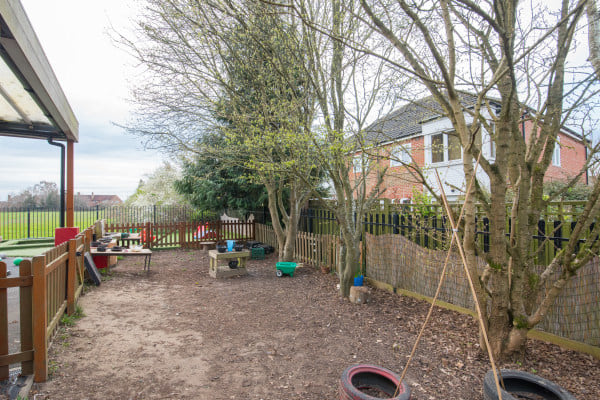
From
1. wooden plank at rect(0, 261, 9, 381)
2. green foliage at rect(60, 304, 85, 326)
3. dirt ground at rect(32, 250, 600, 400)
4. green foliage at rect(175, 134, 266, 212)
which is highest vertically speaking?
green foliage at rect(175, 134, 266, 212)

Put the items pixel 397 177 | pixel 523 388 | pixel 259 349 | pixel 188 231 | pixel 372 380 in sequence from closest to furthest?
pixel 523 388
pixel 372 380
pixel 259 349
pixel 397 177
pixel 188 231

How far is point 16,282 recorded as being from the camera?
119 inches

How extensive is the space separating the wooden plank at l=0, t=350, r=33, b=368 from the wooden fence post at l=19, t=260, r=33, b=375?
47mm

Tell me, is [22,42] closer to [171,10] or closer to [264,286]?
[171,10]

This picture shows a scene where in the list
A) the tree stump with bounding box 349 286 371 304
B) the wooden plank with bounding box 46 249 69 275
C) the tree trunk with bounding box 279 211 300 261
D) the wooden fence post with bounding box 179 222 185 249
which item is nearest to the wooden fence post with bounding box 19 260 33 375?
the wooden plank with bounding box 46 249 69 275

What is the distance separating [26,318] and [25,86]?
2595mm

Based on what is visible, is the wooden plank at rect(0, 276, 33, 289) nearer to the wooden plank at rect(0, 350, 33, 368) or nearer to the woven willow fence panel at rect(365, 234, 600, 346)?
the wooden plank at rect(0, 350, 33, 368)

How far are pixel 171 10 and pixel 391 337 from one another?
7.14 metres

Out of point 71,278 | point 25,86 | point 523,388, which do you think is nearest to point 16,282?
point 71,278

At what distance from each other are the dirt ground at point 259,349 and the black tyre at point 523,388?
37 cm

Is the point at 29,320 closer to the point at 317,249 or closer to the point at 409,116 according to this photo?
the point at 317,249

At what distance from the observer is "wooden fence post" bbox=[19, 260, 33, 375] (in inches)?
120

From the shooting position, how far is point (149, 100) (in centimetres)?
868

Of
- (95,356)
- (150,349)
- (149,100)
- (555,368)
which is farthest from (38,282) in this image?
(149,100)
